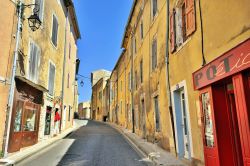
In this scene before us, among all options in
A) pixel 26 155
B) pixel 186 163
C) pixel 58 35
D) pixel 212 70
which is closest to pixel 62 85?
pixel 58 35

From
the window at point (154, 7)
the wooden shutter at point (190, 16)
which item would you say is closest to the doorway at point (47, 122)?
the window at point (154, 7)

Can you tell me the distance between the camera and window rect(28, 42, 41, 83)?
33.3ft

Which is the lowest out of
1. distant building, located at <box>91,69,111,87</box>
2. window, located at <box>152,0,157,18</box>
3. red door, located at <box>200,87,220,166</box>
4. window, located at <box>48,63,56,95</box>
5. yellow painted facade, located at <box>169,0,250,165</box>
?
red door, located at <box>200,87,220,166</box>

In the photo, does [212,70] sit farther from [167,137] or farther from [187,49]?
[167,137]

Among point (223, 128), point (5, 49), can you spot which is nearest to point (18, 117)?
point (5, 49)

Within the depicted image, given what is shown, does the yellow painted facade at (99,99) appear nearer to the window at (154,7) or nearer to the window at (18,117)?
the window at (154,7)

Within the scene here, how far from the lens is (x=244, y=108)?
3.87 metres

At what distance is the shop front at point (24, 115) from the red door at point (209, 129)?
20.7 ft

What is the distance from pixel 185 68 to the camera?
696 centimetres

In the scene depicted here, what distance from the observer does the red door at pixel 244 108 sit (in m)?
3.81

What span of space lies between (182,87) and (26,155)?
560cm

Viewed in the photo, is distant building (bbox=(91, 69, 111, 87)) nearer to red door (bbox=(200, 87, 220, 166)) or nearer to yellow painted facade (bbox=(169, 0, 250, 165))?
yellow painted facade (bbox=(169, 0, 250, 165))

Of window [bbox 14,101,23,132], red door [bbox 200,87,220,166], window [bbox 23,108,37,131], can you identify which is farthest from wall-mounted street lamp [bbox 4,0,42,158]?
red door [bbox 200,87,220,166]

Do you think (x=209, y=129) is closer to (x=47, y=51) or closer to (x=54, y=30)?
(x=47, y=51)
